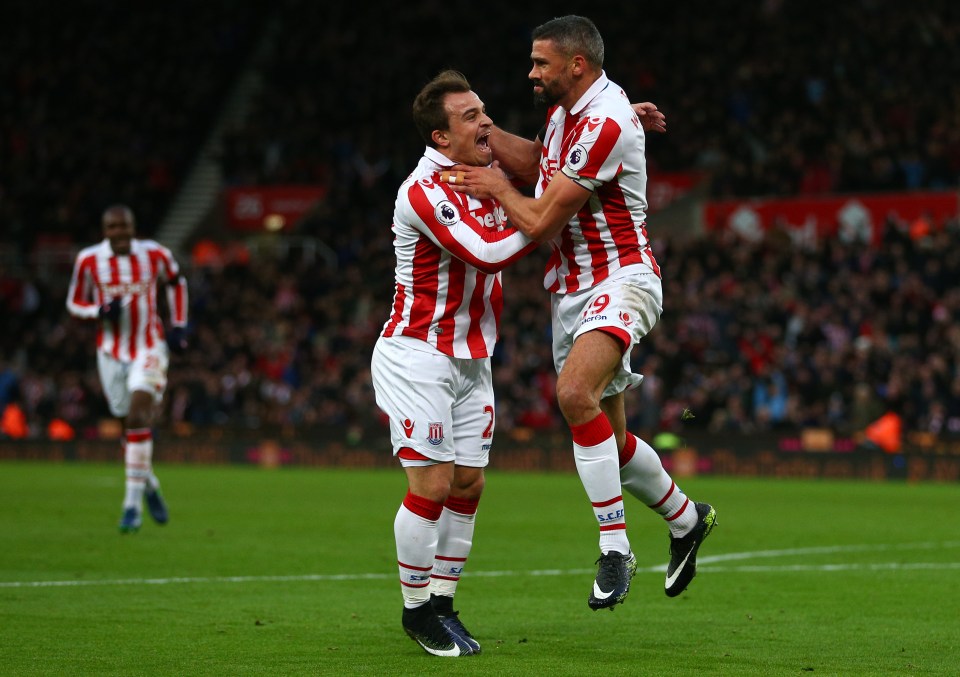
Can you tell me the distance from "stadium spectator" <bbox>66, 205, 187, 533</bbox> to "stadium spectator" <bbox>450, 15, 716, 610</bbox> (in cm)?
663

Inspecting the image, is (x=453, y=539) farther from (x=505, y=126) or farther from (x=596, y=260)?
(x=505, y=126)

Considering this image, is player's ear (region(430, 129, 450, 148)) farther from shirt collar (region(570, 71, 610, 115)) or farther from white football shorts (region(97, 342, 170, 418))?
white football shorts (region(97, 342, 170, 418))

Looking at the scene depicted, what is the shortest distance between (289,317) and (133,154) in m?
8.72

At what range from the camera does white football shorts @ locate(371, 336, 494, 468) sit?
7.14 m

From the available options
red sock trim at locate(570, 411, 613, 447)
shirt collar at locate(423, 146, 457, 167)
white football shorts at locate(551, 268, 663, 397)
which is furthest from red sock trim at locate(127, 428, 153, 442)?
red sock trim at locate(570, 411, 613, 447)

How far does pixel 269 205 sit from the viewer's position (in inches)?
1393

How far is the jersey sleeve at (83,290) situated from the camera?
45.4ft

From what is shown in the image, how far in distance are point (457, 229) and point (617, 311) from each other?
870 mm

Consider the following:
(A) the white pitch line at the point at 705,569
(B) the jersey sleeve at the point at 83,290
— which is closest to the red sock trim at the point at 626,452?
(A) the white pitch line at the point at 705,569

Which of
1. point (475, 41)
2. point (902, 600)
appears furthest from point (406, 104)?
point (902, 600)

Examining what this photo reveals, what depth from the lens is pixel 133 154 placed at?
36.8 meters

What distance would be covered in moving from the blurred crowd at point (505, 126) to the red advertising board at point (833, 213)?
411 millimetres

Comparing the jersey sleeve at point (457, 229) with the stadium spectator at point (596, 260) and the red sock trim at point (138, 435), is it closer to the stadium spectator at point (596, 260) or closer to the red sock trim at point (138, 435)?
the stadium spectator at point (596, 260)

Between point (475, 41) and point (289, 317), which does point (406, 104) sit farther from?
point (289, 317)
